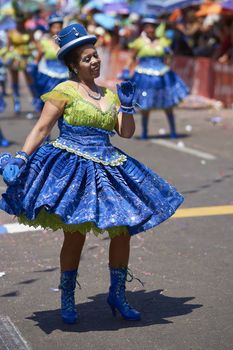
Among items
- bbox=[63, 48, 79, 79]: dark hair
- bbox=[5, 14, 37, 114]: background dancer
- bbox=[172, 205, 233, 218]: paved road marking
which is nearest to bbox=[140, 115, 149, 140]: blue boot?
bbox=[5, 14, 37, 114]: background dancer

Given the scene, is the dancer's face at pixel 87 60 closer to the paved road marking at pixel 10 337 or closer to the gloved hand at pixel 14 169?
the gloved hand at pixel 14 169

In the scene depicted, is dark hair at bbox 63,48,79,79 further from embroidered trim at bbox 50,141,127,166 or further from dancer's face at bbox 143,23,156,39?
dancer's face at bbox 143,23,156,39

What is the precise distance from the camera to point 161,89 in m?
13.3

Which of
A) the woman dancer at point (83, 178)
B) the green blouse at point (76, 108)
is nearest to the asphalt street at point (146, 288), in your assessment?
the woman dancer at point (83, 178)

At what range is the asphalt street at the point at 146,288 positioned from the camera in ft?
16.7

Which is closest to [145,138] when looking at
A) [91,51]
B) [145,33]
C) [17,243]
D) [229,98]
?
[145,33]

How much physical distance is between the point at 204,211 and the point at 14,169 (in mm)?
3787

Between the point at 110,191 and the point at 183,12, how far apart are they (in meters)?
→ 16.7

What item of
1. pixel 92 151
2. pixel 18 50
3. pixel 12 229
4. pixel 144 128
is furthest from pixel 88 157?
pixel 18 50

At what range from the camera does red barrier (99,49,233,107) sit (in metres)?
17.1

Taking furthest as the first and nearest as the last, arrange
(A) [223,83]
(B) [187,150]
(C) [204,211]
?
(A) [223,83], (B) [187,150], (C) [204,211]

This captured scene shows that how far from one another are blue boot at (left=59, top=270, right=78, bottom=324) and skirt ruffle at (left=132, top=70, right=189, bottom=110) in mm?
8106

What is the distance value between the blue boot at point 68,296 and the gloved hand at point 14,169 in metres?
0.69

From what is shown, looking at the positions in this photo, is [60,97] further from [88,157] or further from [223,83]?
[223,83]
